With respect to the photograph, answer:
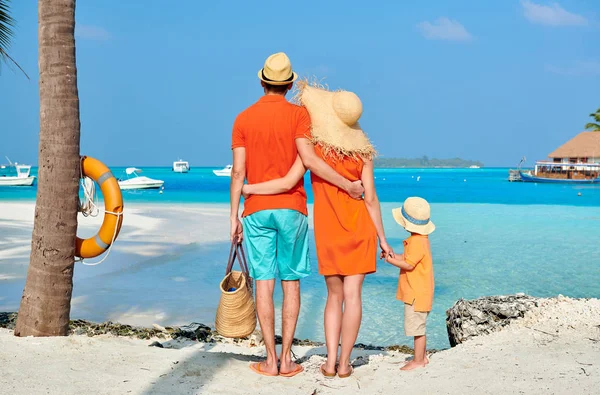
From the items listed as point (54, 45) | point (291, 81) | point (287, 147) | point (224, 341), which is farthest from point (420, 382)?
point (54, 45)

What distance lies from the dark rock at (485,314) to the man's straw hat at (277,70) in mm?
2614

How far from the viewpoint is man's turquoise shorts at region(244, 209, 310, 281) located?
341 cm

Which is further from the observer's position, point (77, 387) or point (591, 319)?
point (591, 319)

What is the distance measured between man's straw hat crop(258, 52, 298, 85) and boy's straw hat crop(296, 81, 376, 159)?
7.2 inches

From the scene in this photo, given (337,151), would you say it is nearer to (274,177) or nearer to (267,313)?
(274,177)

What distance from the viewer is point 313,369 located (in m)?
3.73

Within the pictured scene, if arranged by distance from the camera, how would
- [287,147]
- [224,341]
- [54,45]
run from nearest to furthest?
1. [287,147]
2. [54,45]
3. [224,341]

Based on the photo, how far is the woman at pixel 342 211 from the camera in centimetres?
342

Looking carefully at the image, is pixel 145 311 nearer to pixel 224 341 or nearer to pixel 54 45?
pixel 224 341

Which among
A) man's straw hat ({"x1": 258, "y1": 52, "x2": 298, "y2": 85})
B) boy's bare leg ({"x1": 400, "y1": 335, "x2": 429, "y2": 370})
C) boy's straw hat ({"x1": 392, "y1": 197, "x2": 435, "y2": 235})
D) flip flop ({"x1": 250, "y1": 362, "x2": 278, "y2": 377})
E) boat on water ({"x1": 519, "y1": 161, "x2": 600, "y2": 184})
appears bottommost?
flip flop ({"x1": 250, "y1": 362, "x2": 278, "y2": 377})

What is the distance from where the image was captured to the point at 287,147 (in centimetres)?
342

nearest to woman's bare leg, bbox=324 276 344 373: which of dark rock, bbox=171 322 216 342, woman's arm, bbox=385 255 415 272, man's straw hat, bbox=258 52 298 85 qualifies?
woman's arm, bbox=385 255 415 272

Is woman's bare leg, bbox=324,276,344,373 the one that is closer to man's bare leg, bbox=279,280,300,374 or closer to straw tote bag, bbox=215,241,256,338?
man's bare leg, bbox=279,280,300,374

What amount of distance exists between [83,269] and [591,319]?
7.82 metres
